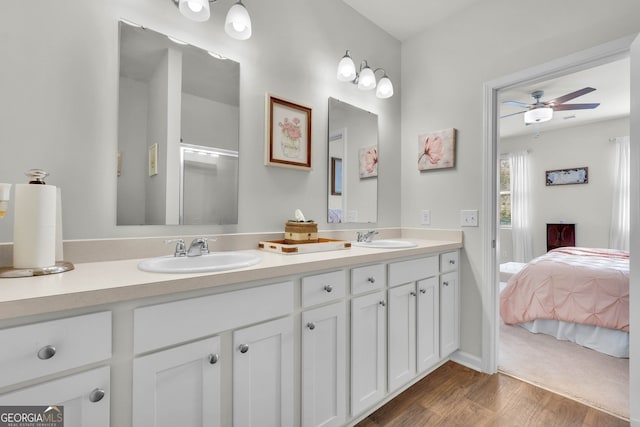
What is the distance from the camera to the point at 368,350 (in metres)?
1.49

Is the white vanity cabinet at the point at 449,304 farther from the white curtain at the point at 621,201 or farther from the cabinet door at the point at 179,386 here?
→ the white curtain at the point at 621,201

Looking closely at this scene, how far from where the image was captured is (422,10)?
2236 millimetres

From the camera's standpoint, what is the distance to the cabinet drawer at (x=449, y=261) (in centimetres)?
203

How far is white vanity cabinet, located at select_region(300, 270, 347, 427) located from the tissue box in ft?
1.22

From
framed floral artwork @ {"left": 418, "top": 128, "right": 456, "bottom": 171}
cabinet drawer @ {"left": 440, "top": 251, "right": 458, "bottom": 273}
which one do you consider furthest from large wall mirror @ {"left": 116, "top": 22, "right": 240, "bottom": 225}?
framed floral artwork @ {"left": 418, "top": 128, "right": 456, "bottom": 171}

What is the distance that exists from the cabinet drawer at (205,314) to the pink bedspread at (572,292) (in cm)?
261

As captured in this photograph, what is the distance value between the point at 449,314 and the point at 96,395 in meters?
1.98

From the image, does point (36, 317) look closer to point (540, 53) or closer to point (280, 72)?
point (280, 72)

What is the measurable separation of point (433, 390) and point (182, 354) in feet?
5.18

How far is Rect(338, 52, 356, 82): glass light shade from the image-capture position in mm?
2018

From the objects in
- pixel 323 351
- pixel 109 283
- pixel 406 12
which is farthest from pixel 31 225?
pixel 406 12

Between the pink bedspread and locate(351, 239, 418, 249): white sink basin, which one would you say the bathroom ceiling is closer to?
locate(351, 239, 418, 249): white sink basin

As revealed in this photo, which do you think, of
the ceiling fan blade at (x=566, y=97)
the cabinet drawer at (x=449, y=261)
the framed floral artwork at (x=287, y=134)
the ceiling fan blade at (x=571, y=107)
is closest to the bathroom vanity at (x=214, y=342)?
the cabinet drawer at (x=449, y=261)

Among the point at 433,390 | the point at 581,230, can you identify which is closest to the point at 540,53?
the point at 433,390
